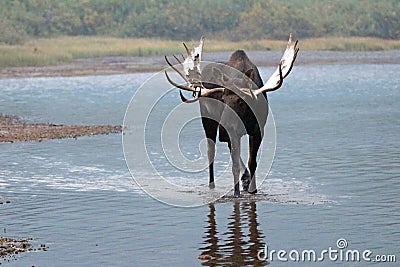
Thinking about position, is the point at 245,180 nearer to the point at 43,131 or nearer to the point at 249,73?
the point at 249,73

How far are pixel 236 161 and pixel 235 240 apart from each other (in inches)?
107

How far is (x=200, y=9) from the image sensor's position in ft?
231

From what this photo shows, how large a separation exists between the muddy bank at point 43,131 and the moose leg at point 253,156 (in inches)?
337

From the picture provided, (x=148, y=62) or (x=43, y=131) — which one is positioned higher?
(x=148, y=62)

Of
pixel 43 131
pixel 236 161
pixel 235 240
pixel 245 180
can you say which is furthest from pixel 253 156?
pixel 43 131

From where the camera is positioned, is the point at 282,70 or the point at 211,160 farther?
the point at 211,160

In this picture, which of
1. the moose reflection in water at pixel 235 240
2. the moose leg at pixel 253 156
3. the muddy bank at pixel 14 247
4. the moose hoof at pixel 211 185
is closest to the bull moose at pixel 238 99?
the moose leg at pixel 253 156

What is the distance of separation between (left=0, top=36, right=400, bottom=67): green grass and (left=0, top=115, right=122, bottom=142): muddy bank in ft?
80.8

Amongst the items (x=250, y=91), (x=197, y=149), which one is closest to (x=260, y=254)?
(x=250, y=91)

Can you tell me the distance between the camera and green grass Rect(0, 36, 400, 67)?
52.1 m

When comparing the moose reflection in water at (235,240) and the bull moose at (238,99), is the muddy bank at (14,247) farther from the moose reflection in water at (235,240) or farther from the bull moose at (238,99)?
the bull moose at (238,99)

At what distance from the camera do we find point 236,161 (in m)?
14.4

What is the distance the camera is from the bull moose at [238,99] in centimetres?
1414

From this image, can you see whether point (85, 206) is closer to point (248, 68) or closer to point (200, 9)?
point (248, 68)
